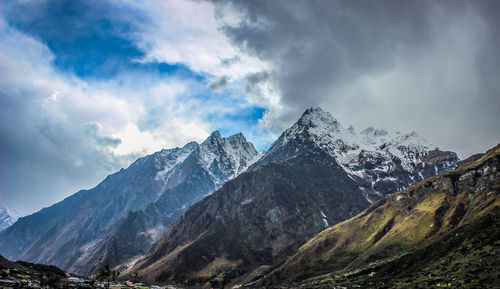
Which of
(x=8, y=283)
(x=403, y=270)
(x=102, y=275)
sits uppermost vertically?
(x=8, y=283)

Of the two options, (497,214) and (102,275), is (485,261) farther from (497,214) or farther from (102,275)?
(102,275)

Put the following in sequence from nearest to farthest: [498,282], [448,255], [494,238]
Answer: [498,282], [494,238], [448,255]

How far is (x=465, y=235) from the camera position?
17500 cm

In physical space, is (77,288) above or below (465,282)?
above

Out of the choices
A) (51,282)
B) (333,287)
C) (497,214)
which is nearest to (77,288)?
(51,282)

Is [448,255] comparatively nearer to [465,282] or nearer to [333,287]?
[465,282]

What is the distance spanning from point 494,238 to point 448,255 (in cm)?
2222

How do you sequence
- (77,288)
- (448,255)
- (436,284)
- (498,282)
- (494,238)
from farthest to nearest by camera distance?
(77,288) → (448,255) → (494,238) → (436,284) → (498,282)

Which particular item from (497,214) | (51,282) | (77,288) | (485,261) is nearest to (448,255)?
(485,261)

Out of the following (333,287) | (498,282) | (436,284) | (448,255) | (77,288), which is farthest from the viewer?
(333,287)

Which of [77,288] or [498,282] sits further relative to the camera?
[77,288]

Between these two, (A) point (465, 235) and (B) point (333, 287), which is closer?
(A) point (465, 235)

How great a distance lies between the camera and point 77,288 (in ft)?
566

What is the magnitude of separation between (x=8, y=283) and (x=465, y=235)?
222845mm
